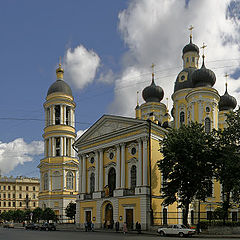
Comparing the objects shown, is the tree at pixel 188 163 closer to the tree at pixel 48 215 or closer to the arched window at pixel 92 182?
the arched window at pixel 92 182

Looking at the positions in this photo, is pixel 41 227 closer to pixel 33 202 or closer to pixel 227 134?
pixel 227 134

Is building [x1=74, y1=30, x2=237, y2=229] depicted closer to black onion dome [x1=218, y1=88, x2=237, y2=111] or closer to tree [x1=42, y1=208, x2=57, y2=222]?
black onion dome [x1=218, y1=88, x2=237, y2=111]

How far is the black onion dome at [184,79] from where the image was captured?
189 feet

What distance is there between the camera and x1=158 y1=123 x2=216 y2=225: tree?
3381 centimetres

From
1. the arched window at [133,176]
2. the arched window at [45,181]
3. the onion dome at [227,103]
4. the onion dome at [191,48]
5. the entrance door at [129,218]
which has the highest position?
the onion dome at [191,48]

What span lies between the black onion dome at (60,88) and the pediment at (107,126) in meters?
19.5

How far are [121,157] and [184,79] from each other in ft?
68.3

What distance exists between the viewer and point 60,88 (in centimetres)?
6656

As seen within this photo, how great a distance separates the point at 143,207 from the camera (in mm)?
39062

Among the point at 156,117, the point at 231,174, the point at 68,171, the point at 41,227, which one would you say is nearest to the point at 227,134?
the point at 231,174

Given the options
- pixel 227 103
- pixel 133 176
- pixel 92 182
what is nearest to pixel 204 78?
pixel 227 103

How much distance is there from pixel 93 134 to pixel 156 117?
826 inches

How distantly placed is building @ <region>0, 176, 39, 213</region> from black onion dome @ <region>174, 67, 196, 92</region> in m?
69.5

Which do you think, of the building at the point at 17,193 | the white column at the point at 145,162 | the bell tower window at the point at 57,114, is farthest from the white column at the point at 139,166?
the building at the point at 17,193
